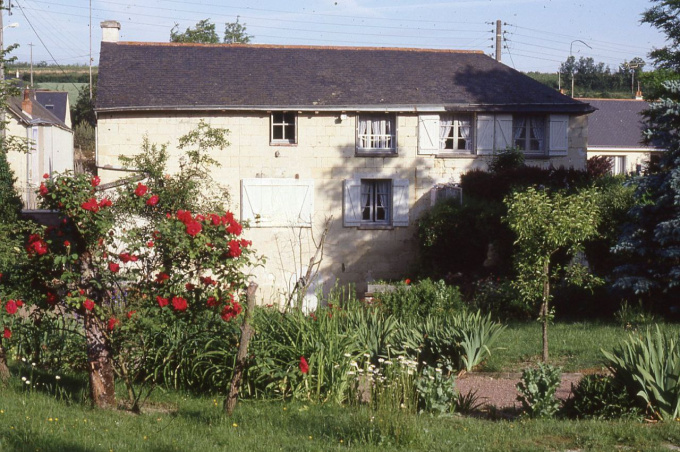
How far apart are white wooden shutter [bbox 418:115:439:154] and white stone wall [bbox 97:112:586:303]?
0.18 metres

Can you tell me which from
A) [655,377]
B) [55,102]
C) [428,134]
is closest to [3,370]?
[655,377]

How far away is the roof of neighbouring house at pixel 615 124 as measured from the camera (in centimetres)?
4038

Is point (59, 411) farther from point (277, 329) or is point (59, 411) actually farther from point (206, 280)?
point (277, 329)

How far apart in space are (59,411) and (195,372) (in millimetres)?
1598

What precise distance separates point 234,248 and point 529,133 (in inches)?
765

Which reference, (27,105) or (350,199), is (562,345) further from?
(27,105)

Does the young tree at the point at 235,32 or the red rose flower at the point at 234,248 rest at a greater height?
the young tree at the point at 235,32

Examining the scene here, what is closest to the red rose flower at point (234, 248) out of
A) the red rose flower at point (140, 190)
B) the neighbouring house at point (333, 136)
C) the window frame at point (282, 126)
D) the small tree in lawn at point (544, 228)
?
the red rose flower at point (140, 190)

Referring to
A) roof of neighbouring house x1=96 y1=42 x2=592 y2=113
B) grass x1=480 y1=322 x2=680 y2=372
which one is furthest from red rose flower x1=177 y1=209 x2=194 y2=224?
roof of neighbouring house x1=96 y1=42 x2=592 y2=113

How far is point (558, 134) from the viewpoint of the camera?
966 inches

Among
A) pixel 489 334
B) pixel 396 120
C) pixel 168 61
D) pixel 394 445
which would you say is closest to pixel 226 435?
pixel 394 445

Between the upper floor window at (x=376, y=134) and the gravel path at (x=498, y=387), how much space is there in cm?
1461

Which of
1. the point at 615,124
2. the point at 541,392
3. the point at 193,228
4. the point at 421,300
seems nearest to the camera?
the point at 193,228

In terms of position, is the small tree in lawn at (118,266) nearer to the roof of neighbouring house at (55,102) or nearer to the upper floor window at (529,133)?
the upper floor window at (529,133)
